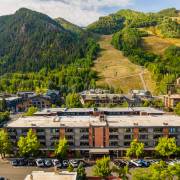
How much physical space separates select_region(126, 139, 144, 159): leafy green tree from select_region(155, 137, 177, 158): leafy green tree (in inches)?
111

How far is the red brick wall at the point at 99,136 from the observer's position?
218 ft

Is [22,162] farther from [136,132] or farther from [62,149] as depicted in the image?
[136,132]

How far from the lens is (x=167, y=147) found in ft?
203

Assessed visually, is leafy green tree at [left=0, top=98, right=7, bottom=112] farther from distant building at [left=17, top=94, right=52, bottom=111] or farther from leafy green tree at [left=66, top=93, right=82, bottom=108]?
leafy green tree at [left=66, top=93, right=82, bottom=108]

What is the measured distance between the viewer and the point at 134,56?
193125 millimetres

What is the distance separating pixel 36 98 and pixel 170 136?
68.0m

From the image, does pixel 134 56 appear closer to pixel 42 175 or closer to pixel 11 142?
pixel 11 142

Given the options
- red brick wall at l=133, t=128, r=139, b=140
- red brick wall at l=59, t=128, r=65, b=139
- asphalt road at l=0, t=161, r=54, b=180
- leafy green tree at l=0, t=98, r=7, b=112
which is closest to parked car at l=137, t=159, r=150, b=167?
red brick wall at l=133, t=128, r=139, b=140

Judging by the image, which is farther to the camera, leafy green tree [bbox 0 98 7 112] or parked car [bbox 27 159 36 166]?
leafy green tree [bbox 0 98 7 112]

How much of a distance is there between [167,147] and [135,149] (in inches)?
206

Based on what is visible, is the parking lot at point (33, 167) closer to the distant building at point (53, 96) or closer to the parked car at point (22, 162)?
the parked car at point (22, 162)

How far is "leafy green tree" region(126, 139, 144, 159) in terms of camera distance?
61906 mm

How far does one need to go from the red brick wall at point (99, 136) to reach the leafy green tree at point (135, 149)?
5680mm

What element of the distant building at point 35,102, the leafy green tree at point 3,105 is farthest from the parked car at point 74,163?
the distant building at point 35,102
